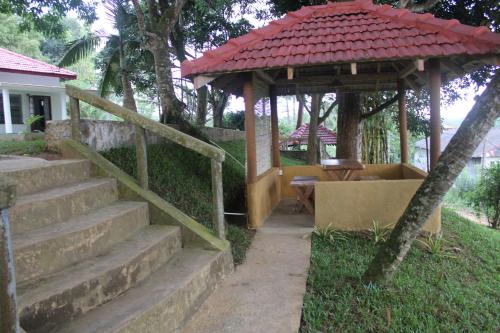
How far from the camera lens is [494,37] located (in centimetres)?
495

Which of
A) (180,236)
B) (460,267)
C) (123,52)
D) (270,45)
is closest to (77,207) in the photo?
(180,236)

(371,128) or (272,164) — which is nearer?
(272,164)

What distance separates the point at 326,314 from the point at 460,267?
2275 millimetres

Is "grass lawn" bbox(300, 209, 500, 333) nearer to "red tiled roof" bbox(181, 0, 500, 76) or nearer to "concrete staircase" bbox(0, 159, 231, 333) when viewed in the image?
"concrete staircase" bbox(0, 159, 231, 333)

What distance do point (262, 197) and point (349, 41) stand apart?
8.93 feet

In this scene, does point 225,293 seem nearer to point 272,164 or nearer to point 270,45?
point 270,45

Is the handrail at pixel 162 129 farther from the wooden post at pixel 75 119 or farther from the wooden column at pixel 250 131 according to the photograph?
the wooden column at pixel 250 131

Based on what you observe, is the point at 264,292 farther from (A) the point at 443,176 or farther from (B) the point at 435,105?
(B) the point at 435,105

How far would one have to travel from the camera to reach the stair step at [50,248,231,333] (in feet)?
8.21

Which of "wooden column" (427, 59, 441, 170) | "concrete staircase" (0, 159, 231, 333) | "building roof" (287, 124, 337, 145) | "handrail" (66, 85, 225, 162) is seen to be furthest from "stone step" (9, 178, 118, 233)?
"building roof" (287, 124, 337, 145)

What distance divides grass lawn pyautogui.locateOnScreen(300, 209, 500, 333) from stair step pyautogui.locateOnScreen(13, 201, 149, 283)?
5.93 ft

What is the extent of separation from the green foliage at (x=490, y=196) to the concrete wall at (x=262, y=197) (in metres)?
9.08

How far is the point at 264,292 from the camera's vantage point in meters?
3.79

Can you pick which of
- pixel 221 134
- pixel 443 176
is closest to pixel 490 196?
pixel 221 134
